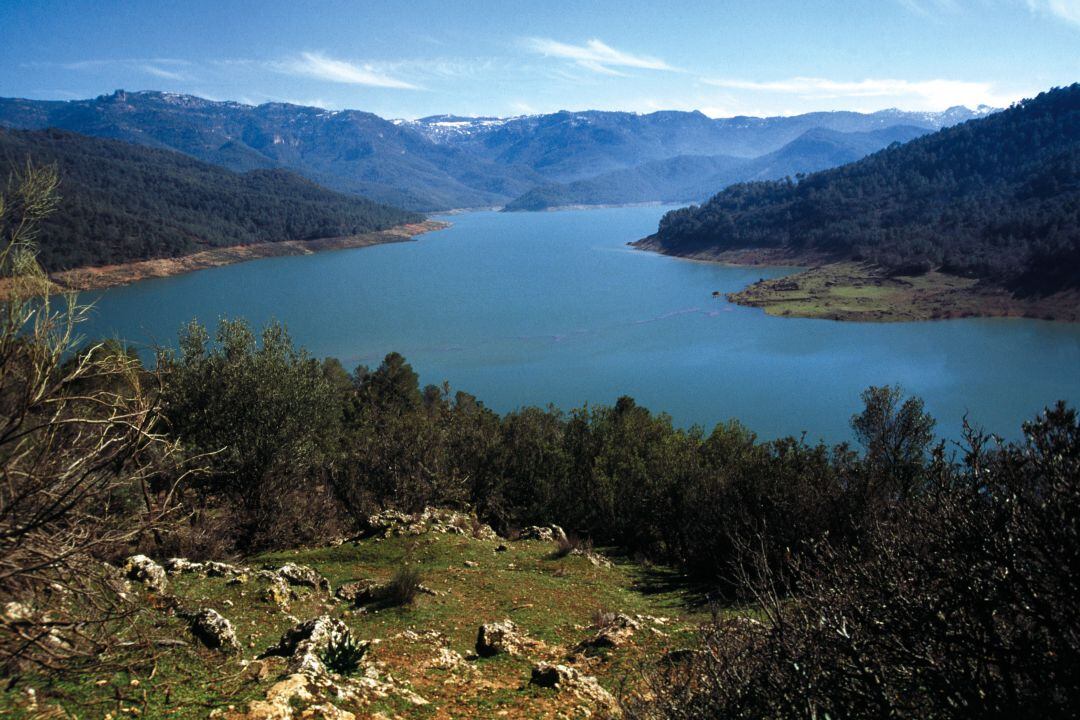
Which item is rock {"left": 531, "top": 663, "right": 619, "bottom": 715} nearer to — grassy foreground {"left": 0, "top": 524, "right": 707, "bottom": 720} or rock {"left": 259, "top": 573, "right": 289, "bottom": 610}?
grassy foreground {"left": 0, "top": 524, "right": 707, "bottom": 720}

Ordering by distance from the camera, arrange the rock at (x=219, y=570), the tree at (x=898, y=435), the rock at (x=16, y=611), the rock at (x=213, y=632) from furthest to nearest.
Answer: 1. the tree at (x=898, y=435)
2. the rock at (x=219, y=570)
3. the rock at (x=213, y=632)
4. the rock at (x=16, y=611)

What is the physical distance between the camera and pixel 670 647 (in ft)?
34.2

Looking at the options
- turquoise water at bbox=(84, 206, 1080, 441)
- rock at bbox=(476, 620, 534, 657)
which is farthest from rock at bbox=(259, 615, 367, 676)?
turquoise water at bbox=(84, 206, 1080, 441)

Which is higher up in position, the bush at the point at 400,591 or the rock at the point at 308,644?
the rock at the point at 308,644

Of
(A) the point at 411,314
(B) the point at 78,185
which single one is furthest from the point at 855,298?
(B) the point at 78,185

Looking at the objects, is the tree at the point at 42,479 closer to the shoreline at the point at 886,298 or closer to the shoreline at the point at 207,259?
the shoreline at the point at 207,259

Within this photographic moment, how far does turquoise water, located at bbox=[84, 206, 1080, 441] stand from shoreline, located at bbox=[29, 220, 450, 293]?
381 centimetres

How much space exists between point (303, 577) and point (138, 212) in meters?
164

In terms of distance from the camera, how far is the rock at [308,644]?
7.44m

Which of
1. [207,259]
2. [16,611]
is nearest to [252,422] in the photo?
[16,611]

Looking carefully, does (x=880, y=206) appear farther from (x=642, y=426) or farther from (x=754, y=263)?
(x=642, y=426)

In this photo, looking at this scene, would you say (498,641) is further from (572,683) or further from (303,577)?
(303,577)

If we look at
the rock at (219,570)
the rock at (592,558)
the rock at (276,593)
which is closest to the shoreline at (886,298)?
the rock at (592,558)

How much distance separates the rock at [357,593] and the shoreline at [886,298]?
80632 mm
